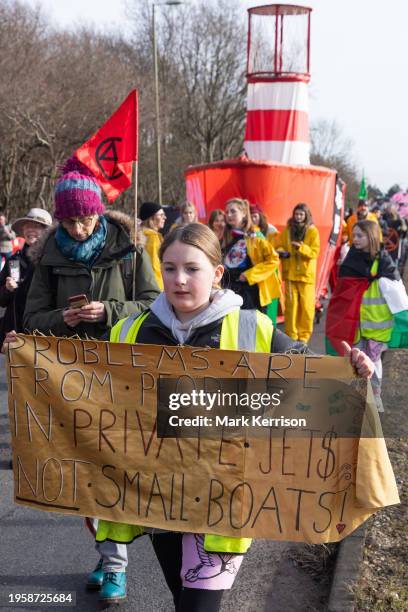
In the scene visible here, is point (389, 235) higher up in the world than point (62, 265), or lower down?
lower down

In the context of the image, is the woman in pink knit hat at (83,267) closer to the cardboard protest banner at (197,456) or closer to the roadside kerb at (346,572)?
the cardboard protest banner at (197,456)

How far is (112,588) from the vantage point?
13.0 ft

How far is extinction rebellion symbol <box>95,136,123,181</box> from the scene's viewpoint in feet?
16.7

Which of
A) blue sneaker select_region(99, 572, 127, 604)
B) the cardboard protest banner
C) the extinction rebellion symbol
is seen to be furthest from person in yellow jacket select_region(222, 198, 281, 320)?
the cardboard protest banner

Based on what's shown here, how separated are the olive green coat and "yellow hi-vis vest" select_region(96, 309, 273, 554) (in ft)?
2.72

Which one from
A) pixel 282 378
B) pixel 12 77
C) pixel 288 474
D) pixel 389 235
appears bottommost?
pixel 389 235

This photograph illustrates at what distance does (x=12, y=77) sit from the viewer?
25859 millimetres

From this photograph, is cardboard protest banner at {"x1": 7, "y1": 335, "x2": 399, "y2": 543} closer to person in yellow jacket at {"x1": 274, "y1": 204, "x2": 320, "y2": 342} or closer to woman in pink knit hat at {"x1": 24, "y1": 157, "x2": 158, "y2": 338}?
woman in pink knit hat at {"x1": 24, "y1": 157, "x2": 158, "y2": 338}

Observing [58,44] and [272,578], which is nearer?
[272,578]

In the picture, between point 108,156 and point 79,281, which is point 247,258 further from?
point 79,281

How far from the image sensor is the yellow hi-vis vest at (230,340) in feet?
9.36

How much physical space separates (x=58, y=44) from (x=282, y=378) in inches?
1199

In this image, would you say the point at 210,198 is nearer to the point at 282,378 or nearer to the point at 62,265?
the point at 62,265

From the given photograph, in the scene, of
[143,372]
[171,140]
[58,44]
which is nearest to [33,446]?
[143,372]
